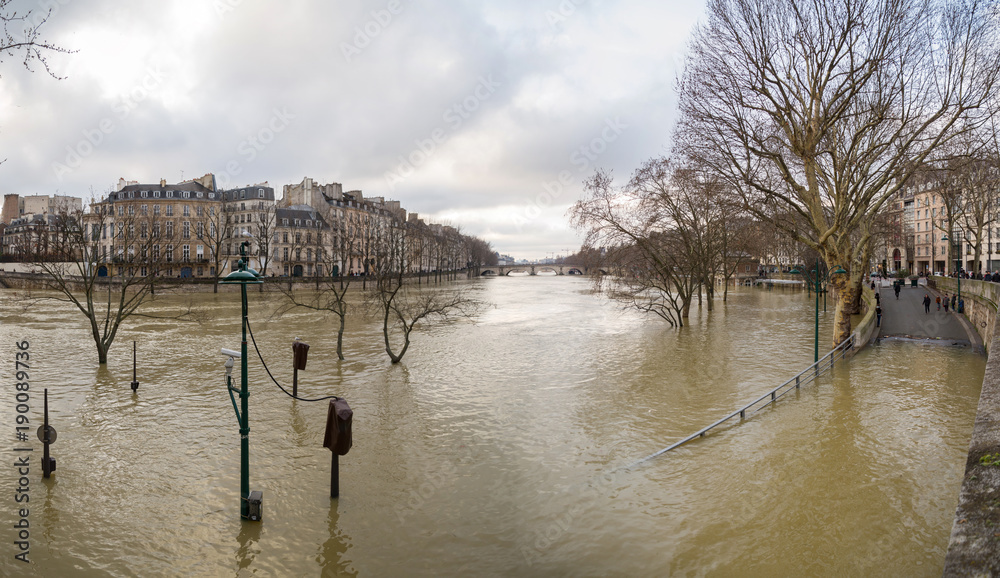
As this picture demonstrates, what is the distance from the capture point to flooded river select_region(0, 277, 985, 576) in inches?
281

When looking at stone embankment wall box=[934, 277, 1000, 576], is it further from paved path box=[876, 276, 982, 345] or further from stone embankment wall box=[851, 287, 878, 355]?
paved path box=[876, 276, 982, 345]

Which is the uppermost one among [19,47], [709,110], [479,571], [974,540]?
[709,110]

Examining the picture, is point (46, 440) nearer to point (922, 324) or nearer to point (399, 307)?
point (399, 307)

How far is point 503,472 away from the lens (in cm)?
1002

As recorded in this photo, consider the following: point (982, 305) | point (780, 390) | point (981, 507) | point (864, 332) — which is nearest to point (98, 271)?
point (780, 390)

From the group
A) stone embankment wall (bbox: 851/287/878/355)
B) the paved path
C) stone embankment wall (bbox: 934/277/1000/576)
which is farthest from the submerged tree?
the paved path

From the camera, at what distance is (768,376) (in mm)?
17766

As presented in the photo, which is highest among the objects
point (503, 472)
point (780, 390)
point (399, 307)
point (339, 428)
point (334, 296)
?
point (334, 296)

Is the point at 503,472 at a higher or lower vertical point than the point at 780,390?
lower

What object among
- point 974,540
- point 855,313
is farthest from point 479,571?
point 855,313

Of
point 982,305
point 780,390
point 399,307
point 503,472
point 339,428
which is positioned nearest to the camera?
point 339,428

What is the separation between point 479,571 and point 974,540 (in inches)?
199

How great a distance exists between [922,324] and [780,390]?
19196 mm

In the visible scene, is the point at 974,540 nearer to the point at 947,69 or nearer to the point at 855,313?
the point at 947,69
